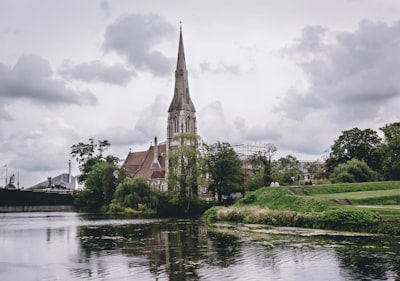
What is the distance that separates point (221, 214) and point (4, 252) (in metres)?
25.5

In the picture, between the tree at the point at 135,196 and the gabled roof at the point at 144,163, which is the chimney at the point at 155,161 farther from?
the tree at the point at 135,196

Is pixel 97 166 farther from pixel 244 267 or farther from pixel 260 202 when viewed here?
pixel 244 267

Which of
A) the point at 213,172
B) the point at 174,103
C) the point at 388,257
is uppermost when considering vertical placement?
the point at 174,103

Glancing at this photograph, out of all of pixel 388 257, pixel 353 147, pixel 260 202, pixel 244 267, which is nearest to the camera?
pixel 244 267

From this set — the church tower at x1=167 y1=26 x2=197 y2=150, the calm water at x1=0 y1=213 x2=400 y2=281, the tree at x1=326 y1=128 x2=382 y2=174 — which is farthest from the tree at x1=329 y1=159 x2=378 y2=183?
the church tower at x1=167 y1=26 x2=197 y2=150

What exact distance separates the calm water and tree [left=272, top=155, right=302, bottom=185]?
5861 centimetres

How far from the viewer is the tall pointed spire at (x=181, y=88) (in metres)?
121

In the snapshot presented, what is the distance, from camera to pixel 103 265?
19.6 metres

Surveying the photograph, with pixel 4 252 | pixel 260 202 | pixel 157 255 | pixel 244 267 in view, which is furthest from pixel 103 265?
pixel 260 202

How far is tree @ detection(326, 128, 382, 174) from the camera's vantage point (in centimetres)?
8188

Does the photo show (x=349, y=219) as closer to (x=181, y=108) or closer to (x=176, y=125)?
(x=181, y=108)

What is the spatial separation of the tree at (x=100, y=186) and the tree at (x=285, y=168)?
30.1 meters

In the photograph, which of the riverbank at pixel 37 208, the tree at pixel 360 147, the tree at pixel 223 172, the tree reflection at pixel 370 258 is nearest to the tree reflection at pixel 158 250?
the tree reflection at pixel 370 258

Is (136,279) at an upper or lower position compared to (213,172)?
lower
